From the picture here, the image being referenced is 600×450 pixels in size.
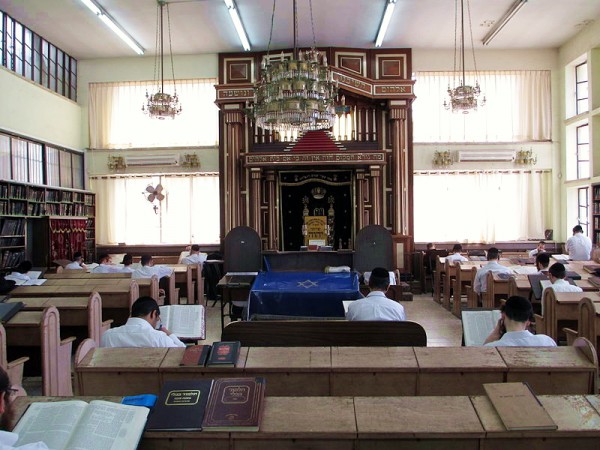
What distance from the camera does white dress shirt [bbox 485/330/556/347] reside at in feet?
9.89

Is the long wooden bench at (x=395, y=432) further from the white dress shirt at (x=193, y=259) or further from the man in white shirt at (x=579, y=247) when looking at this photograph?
the man in white shirt at (x=579, y=247)

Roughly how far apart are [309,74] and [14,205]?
6078mm

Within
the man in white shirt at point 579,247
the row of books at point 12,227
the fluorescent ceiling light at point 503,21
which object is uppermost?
the fluorescent ceiling light at point 503,21

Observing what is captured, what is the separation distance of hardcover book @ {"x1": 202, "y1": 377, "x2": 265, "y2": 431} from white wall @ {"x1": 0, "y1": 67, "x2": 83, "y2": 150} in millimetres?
9206

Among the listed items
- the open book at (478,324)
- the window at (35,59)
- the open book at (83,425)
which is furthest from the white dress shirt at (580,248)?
the window at (35,59)

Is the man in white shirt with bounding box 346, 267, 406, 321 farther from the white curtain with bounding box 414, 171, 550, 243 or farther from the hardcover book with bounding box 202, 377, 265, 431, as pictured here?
the white curtain with bounding box 414, 171, 550, 243

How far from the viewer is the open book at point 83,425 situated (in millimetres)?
1845

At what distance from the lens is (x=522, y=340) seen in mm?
3037

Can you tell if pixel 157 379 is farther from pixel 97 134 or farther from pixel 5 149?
pixel 97 134

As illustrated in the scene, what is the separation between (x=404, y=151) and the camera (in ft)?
38.3

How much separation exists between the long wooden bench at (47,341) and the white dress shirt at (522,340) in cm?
318

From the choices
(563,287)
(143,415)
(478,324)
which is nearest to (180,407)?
(143,415)

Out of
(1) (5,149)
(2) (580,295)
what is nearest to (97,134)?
(1) (5,149)

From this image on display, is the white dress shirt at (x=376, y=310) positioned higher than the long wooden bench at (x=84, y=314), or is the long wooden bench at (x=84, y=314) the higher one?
the white dress shirt at (x=376, y=310)
